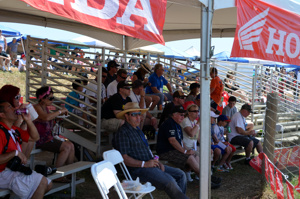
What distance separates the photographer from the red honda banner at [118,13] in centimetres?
288

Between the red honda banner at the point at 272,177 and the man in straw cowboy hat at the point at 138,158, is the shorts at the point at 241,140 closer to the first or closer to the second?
the red honda banner at the point at 272,177

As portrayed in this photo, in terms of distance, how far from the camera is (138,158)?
4.23m

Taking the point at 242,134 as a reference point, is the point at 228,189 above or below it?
below

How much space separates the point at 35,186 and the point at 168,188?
1.52 metres

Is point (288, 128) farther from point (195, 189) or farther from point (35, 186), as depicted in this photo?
point (35, 186)

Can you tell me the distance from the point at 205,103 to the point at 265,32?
136cm

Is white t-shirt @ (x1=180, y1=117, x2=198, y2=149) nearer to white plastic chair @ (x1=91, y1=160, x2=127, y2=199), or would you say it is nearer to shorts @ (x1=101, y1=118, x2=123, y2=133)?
shorts @ (x1=101, y1=118, x2=123, y2=133)

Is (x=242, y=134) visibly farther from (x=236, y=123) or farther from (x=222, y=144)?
(x=222, y=144)

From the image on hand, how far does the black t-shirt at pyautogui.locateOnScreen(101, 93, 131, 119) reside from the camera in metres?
5.83

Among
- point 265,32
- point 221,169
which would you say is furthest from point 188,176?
point 265,32

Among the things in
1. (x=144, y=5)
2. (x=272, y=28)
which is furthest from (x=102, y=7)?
(x=272, y=28)

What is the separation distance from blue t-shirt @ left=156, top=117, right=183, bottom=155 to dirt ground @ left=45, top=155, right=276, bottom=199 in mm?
736

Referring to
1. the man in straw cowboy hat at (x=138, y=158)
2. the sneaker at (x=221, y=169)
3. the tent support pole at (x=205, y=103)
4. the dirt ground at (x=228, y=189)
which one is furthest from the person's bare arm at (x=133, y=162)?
the sneaker at (x=221, y=169)

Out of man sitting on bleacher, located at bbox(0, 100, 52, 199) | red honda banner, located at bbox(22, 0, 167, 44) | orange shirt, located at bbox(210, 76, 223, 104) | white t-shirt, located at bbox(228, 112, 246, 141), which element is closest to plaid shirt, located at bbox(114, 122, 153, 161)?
man sitting on bleacher, located at bbox(0, 100, 52, 199)
